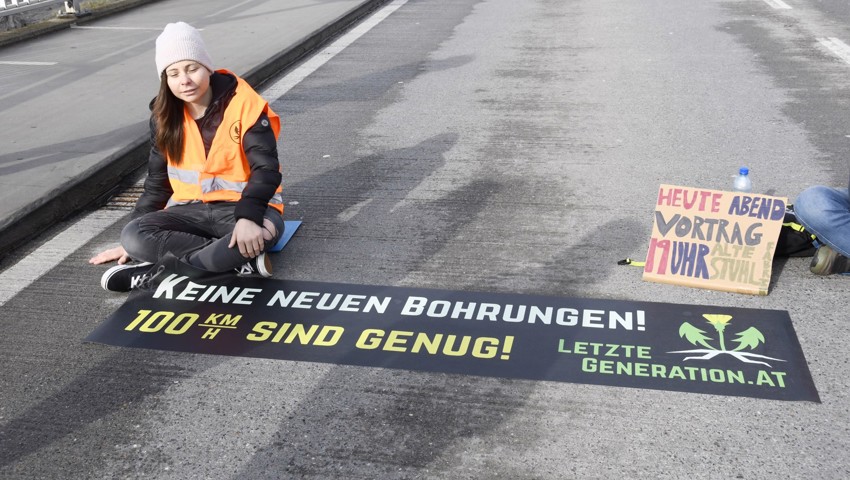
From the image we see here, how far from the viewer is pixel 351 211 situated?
588cm

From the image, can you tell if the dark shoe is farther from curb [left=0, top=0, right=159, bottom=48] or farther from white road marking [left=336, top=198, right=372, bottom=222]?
curb [left=0, top=0, right=159, bottom=48]

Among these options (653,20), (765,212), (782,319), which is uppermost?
(765,212)

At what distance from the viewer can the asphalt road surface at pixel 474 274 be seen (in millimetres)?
3434

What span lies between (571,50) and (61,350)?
7944 mm

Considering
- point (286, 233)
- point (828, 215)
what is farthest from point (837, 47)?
point (286, 233)

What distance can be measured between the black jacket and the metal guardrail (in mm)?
8145

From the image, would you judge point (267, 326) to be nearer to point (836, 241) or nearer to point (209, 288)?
point (209, 288)

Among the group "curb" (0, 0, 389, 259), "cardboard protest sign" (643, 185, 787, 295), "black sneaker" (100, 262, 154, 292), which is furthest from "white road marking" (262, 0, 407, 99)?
"cardboard protest sign" (643, 185, 787, 295)

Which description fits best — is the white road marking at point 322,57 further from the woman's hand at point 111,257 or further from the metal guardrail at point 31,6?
the metal guardrail at point 31,6

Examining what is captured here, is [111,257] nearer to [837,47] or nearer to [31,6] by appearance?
[31,6]

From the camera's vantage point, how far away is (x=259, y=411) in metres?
3.72

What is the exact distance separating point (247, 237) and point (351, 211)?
53.0 inches

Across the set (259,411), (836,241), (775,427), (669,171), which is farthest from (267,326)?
(669,171)

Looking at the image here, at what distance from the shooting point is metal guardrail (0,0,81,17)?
11695 millimetres
